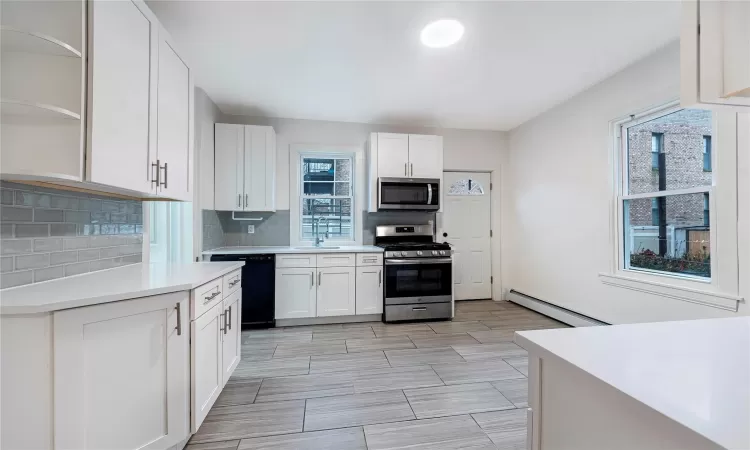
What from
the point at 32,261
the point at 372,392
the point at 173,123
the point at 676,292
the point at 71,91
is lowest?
the point at 372,392

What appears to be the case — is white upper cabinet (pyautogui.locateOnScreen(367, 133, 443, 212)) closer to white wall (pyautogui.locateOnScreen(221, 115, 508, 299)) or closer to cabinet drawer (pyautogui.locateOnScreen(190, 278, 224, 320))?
white wall (pyautogui.locateOnScreen(221, 115, 508, 299))

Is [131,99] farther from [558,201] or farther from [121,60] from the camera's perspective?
[558,201]

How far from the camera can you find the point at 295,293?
11.5 ft

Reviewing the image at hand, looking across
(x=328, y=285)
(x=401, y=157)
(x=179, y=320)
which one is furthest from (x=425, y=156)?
(x=179, y=320)

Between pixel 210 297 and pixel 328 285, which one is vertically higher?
pixel 210 297

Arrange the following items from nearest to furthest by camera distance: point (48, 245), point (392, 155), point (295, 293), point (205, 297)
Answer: point (48, 245) < point (205, 297) < point (295, 293) < point (392, 155)

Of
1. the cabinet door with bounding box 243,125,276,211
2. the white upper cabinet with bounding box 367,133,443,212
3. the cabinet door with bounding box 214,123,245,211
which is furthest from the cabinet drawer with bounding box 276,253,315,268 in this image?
the white upper cabinet with bounding box 367,133,443,212

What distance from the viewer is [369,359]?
106 inches

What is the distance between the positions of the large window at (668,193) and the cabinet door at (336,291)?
110 inches

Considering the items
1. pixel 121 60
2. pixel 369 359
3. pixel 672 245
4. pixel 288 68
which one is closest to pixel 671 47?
pixel 672 245

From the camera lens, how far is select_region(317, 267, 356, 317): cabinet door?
3.57 m

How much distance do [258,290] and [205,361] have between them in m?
1.73

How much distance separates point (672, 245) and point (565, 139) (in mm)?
1553

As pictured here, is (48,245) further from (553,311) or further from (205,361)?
(553,311)
